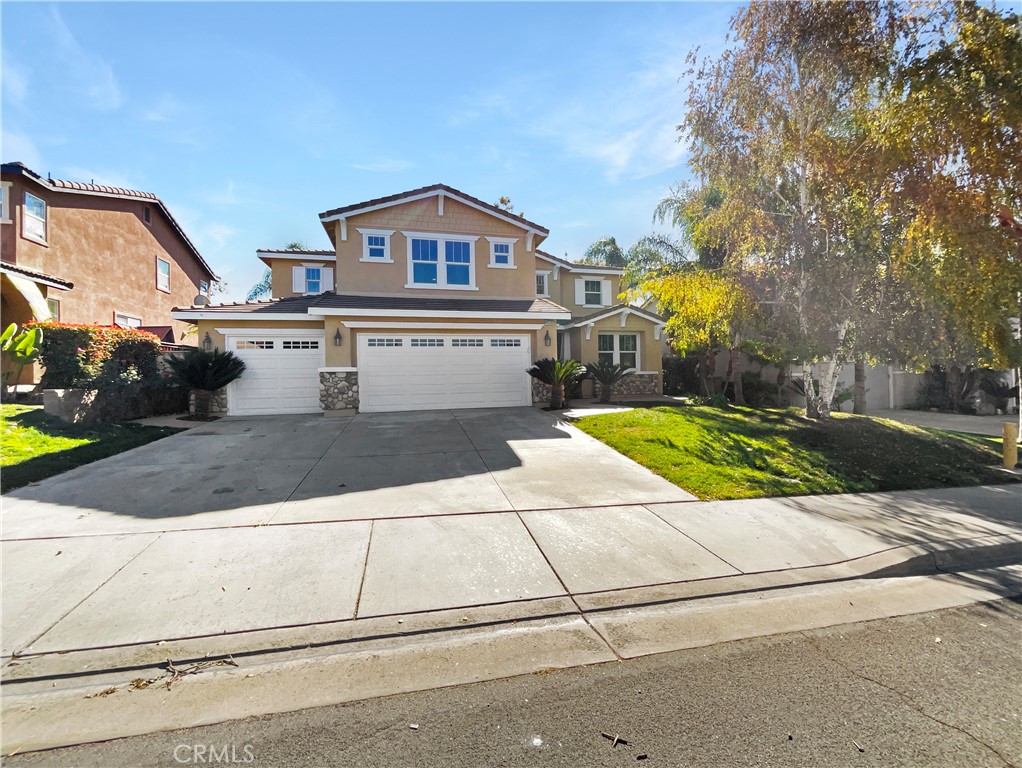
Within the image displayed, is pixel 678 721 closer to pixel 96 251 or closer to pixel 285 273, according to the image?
pixel 285 273

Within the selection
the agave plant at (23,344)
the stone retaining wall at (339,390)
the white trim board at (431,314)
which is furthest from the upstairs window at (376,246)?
the agave plant at (23,344)

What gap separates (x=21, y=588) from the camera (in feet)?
Answer: 12.1

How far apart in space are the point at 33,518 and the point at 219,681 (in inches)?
169


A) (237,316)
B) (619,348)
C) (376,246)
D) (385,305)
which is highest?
(376,246)

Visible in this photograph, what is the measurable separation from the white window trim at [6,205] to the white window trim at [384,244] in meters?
10.8

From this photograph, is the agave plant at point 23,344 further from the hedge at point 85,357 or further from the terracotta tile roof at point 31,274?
the terracotta tile roof at point 31,274

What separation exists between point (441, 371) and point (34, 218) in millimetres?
14741

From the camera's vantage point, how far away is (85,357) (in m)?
11.0

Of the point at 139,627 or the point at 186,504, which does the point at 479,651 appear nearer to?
the point at 139,627

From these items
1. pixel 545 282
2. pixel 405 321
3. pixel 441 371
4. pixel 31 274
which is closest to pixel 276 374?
pixel 405 321

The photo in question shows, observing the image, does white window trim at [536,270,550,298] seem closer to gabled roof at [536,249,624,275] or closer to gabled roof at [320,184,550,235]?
gabled roof at [536,249,624,275]

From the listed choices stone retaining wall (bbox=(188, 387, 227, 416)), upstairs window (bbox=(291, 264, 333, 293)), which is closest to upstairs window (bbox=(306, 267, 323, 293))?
upstairs window (bbox=(291, 264, 333, 293))

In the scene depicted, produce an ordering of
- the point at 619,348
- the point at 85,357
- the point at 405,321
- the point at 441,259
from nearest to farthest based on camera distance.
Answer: the point at 85,357 < the point at 405,321 < the point at 441,259 < the point at 619,348

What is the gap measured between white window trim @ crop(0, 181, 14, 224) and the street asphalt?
63.7 feet
